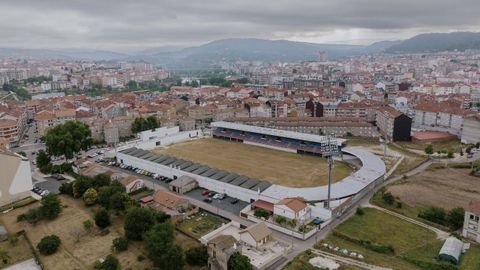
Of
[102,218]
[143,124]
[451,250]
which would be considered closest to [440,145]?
[451,250]

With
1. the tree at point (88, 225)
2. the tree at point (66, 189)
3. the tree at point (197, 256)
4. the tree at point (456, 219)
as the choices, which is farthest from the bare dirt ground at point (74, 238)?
the tree at point (456, 219)

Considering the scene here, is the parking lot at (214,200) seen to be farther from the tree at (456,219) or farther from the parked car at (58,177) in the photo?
the tree at (456,219)

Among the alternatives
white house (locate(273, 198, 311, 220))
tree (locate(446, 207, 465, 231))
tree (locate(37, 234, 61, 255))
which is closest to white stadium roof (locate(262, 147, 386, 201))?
white house (locate(273, 198, 311, 220))

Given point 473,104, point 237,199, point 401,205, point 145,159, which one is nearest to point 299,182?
point 237,199

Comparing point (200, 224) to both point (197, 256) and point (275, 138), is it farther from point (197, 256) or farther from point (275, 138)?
point (275, 138)

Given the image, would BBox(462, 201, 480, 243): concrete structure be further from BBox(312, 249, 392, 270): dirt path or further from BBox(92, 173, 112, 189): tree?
BBox(92, 173, 112, 189): tree
